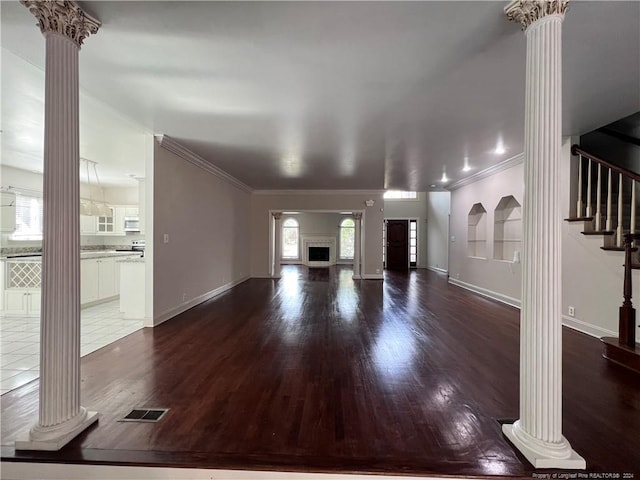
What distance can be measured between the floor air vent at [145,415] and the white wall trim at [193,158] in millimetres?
3338

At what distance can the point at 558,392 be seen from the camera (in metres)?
1.64

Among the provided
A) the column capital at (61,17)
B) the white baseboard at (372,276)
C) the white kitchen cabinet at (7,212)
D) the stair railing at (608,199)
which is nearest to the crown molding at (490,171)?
the stair railing at (608,199)

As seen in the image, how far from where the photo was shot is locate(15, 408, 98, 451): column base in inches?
66.3

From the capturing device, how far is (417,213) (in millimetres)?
12219

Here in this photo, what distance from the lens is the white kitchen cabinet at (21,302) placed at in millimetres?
4688

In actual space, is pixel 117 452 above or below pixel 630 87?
below

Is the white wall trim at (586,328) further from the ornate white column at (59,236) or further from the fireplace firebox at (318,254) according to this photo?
the fireplace firebox at (318,254)

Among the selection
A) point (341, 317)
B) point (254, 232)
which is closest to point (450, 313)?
point (341, 317)

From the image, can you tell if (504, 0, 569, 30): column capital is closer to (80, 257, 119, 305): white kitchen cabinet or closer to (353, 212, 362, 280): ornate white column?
(80, 257, 119, 305): white kitchen cabinet

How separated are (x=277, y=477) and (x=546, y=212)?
1974mm

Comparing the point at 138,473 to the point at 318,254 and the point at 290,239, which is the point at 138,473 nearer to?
the point at 318,254

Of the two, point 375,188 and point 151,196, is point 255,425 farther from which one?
point 375,188

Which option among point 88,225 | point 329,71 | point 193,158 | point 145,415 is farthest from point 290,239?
point 145,415

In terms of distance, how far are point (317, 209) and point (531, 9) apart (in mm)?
7084
